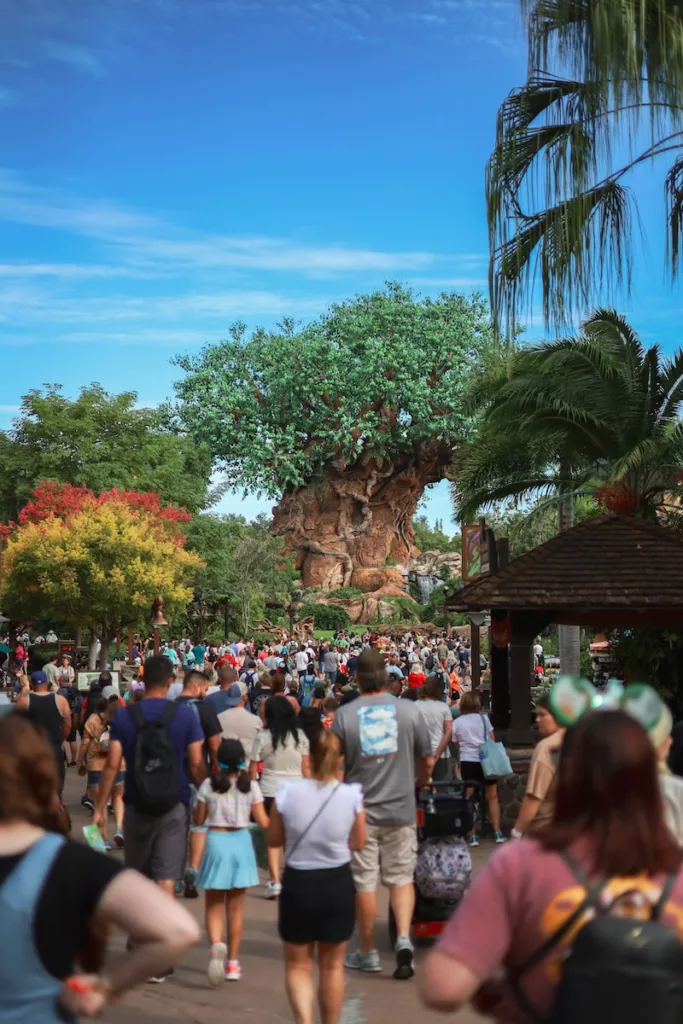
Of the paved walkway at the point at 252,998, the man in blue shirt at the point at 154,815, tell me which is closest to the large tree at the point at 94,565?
the paved walkway at the point at 252,998

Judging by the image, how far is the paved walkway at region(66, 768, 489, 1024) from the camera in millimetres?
6430

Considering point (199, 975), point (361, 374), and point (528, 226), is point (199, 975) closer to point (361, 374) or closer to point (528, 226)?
point (528, 226)

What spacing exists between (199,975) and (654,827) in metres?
5.48

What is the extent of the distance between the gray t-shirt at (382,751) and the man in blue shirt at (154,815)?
94 cm

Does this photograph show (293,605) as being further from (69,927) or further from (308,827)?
(69,927)

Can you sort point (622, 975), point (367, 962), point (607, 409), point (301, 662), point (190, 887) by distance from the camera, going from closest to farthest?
1. point (622, 975)
2. point (367, 962)
3. point (190, 887)
4. point (607, 409)
5. point (301, 662)

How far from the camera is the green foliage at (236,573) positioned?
47688 millimetres

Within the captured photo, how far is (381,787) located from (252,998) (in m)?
1.35

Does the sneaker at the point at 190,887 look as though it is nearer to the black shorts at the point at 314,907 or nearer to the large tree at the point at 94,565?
the black shorts at the point at 314,907

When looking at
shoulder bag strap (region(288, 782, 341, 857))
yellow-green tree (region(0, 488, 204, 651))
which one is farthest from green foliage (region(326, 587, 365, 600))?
shoulder bag strap (region(288, 782, 341, 857))

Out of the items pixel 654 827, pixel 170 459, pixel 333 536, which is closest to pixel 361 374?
pixel 333 536

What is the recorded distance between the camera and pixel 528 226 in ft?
38.8

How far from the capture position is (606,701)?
303cm

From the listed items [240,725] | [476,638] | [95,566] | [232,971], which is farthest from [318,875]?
[95,566]
